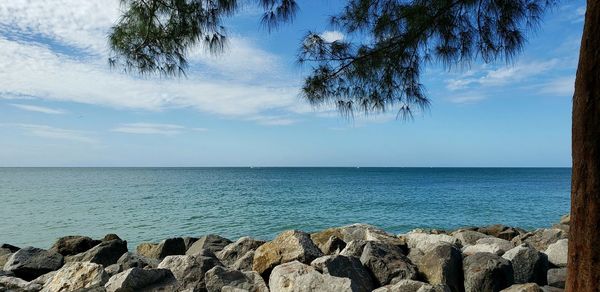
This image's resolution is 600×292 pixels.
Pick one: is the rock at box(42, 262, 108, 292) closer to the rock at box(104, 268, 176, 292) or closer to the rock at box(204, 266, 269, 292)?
the rock at box(104, 268, 176, 292)

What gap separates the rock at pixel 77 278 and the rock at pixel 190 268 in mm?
630

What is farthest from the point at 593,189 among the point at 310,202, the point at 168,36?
the point at 310,202

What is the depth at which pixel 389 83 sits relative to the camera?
6.42 metres

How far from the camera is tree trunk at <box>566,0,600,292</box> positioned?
242 centimetres

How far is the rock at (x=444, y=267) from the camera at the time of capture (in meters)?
5.03

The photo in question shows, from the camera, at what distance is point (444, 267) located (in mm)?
5062

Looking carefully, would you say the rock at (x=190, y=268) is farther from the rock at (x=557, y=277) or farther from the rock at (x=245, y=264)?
the rock at (x=557, y=277)

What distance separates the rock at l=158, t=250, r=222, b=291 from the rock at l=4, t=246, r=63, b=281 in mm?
2735

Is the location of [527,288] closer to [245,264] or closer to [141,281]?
[245,264]

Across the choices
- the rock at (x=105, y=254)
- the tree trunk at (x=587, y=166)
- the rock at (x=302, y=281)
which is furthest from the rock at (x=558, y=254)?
the rock at (x=105, y=254)

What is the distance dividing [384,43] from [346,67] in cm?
57

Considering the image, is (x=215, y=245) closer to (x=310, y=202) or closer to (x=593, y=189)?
(x=593, y=189)

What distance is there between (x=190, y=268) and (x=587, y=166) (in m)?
4.05

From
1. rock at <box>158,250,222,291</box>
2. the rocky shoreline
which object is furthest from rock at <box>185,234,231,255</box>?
rock at <box>158,250,222,291</box>
